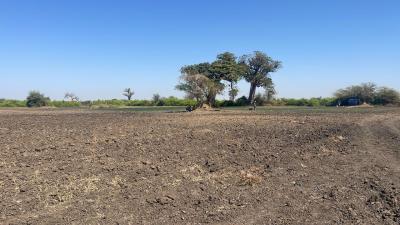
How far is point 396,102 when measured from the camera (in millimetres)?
79625

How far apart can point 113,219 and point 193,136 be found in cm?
1053

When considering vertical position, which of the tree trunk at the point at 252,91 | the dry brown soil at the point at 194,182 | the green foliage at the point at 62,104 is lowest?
the dry brown soil at the point at 194,182

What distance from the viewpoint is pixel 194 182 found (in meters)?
10.3

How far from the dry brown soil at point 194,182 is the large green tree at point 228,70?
187 ft

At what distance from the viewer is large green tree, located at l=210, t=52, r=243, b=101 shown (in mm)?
73062

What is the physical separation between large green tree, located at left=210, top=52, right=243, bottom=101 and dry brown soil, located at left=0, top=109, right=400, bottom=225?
5698 cm

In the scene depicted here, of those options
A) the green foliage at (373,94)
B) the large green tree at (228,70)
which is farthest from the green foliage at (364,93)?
the large green tree at (228,70)

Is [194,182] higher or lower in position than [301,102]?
lower

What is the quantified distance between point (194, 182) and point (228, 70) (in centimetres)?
6444

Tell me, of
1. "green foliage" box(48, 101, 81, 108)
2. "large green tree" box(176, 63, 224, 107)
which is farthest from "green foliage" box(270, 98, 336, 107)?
"green foliage" box(48, 101, 81, 108)

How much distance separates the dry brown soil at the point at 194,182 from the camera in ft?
27.1

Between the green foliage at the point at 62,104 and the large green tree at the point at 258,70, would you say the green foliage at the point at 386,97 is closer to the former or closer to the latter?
the large green tree at the point at 258,70

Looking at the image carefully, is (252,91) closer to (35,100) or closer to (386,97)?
(386,97)

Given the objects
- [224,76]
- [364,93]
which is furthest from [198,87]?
[364,93]
